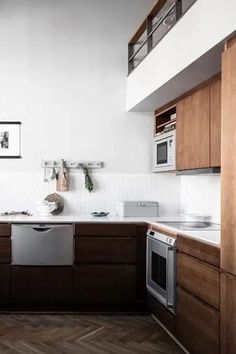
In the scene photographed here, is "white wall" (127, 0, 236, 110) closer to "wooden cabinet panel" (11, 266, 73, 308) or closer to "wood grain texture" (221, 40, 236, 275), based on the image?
"wood grain texture" (221, 40, 236, 275)

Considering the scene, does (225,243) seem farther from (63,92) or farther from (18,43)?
(18,43)

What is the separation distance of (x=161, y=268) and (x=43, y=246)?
3.70 feet

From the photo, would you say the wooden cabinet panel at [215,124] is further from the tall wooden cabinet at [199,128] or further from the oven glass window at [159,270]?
the oven glass window at [159,270]

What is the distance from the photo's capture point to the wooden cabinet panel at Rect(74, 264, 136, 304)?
13.0ft

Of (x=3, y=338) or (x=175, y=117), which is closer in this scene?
(x=3, y=338)

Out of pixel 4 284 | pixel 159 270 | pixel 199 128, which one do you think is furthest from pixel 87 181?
pixel 199 128

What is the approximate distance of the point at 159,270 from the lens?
3.56 metres

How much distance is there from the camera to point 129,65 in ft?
15.6

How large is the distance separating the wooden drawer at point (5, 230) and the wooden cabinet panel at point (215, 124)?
1.97 meters

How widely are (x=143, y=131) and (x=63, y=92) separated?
97cm

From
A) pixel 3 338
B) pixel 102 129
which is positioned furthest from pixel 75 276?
pixel 102 129

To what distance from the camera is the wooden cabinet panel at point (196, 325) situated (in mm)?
2516

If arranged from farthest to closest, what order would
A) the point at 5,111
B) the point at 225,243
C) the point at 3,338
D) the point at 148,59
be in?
the point at 5,111, the point at 148,59, the point at 3,338, the point at 225,243

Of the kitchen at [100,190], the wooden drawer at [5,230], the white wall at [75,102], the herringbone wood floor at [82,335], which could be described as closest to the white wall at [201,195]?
the kitchen at [100,190]
